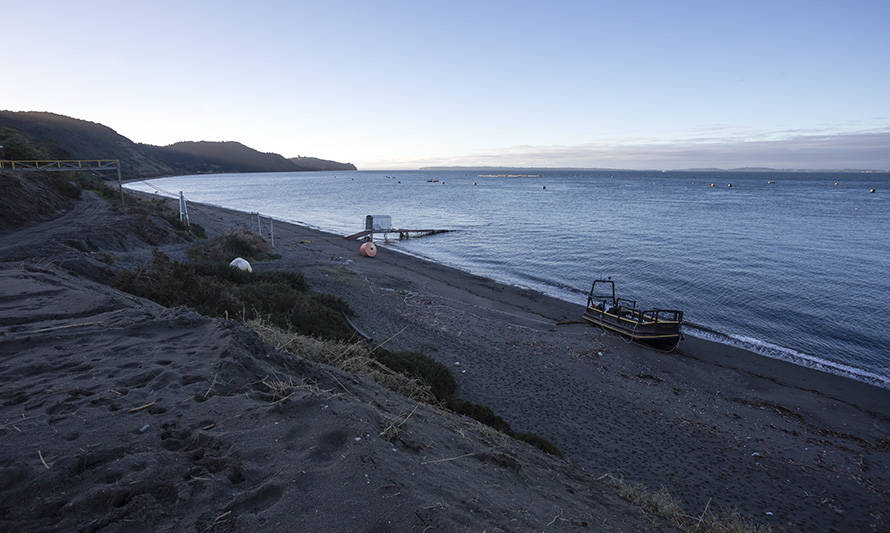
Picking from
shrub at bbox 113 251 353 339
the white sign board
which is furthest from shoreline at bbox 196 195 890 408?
the white sign board

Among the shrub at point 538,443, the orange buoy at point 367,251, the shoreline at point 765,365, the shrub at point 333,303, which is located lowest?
the shoreline at point 765,365

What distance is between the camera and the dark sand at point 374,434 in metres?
2.94

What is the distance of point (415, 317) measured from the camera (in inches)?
602

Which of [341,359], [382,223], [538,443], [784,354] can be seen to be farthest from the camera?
[382,223]

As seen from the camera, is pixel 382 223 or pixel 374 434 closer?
pixel 374 434

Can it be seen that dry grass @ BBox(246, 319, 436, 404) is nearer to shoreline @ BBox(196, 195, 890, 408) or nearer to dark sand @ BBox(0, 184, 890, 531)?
dark sand @ BBox(0, 184, 890, 531)

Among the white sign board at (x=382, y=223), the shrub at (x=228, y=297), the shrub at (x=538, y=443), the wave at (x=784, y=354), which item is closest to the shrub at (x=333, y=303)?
the shrub at (x=228, y=297)

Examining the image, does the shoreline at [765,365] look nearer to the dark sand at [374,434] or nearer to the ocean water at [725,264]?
the dark sand at [374,434]

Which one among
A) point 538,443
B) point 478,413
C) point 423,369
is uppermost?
point 423,369

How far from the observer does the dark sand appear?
2.94 m

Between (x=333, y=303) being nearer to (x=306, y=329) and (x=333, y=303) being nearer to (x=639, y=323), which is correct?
(x=306, y=329)

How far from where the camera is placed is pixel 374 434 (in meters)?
3.86

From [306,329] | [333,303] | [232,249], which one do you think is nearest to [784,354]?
[333,303]

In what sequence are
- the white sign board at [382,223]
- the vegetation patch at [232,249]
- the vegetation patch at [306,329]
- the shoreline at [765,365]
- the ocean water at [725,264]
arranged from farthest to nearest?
1. the white sign board at [382,223]
2. the vegetation patch at [232,249]
3. the ocean water at [725,264]
4. the shoreline at [765,365]
5. the vegetation patch at [306,329]
